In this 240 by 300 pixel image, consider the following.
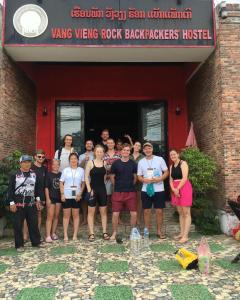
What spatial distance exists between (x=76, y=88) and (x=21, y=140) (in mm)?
2556

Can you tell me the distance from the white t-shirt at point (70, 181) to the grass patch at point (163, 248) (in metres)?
1.72

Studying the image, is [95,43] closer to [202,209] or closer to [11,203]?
[11,203]

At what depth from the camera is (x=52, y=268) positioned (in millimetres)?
4660

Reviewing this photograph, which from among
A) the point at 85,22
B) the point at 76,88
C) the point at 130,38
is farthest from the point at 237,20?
the point at 76,88

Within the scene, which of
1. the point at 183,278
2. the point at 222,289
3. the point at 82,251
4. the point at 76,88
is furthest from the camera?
the point at 76,88

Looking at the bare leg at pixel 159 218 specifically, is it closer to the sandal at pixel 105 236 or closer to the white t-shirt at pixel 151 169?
the white t-shirt at pixel 151 169

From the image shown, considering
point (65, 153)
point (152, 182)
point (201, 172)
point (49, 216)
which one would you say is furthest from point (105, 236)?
point (201, 172)

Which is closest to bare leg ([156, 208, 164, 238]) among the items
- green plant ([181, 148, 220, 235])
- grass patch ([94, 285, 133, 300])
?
green plant ([181, 148, 220, 235])

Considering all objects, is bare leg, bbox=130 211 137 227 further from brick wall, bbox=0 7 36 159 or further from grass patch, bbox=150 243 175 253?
brick wall, bbox=0 7 36 159

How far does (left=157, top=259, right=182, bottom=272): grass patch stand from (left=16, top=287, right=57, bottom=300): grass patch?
1.57m

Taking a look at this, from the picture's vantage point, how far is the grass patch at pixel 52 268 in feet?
14.8

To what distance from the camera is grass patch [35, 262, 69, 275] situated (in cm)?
450

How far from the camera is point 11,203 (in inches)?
221

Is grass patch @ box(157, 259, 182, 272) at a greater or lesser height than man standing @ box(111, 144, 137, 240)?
lesser
